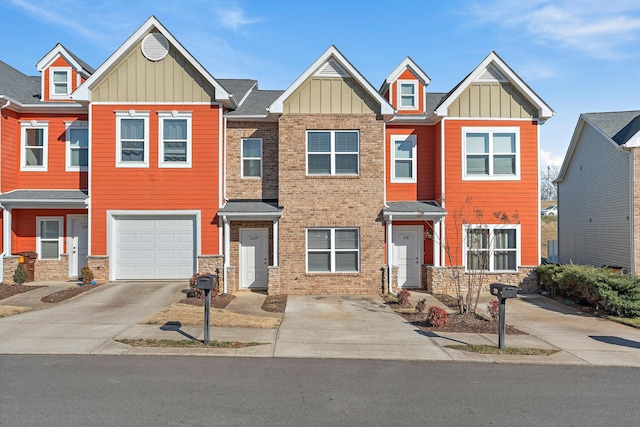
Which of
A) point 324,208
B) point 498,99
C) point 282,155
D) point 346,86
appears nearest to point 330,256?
point 324,208

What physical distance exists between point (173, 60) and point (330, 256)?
885cm

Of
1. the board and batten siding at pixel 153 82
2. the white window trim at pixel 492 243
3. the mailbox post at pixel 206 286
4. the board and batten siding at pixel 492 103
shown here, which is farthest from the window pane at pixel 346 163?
the mailbox post at pixel 206 286

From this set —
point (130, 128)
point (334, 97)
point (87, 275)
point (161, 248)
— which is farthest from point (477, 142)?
point (87, 275)

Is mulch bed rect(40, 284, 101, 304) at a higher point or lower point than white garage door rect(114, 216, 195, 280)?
lower

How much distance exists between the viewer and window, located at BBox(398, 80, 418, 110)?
1834cm

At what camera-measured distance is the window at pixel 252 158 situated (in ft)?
57.5

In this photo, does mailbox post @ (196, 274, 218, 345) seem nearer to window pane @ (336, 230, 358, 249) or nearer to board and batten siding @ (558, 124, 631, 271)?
window pane @ (336, 230, 358, 249)

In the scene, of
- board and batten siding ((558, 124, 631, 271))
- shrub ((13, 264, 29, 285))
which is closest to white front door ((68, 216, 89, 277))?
shrub ((13, 264, 29, 285))

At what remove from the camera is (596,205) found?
19.8m

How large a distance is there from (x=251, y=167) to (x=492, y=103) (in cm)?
925

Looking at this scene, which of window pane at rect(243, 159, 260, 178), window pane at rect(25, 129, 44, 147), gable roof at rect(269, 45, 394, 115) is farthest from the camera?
window pane at rect(243, 159, 260, 178)

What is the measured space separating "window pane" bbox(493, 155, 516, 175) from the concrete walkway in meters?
5.19

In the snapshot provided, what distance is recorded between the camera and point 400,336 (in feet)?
33.8

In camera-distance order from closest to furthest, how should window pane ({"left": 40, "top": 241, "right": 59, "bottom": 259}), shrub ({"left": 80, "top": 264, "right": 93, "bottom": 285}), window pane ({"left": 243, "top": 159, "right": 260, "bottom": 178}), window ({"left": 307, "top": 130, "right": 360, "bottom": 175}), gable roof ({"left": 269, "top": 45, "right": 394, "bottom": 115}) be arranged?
shrub ({"left": 80, "top": 264, "right": 93, "bottom": 285})
gable roof ({"left": 269, "top": 45, "right": 394, "bottom": 115})
window ({"left": 307, "top": 130, "right": 360, "bottom": 175})
window pane ({"left": 243, "top": 159, "right": 260, "bottom": 178})
window pane ({"left": 40, "top": 241, "right": 59, "bottom": 259})
